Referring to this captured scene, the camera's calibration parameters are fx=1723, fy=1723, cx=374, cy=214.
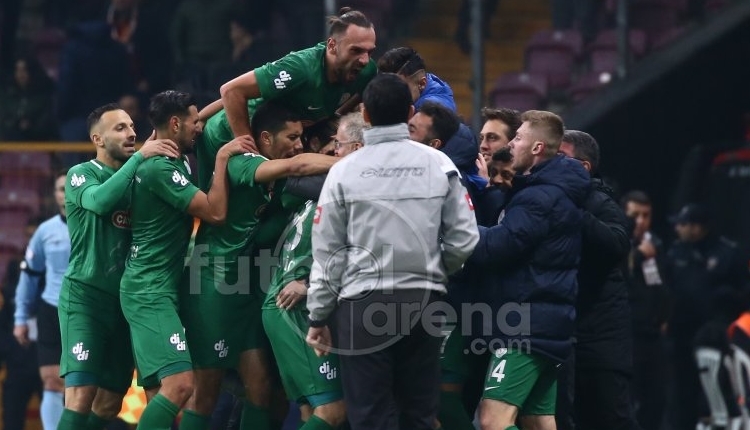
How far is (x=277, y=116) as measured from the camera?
29.4ft

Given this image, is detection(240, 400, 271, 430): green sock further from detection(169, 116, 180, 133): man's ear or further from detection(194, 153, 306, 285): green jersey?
detection(169, 116, 180, 133): man's ear

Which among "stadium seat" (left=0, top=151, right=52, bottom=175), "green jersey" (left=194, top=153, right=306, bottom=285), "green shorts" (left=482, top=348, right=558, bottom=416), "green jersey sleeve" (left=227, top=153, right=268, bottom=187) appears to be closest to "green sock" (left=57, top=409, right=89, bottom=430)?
"green jersey" (left=194, top=153, right=306, bottom=285)

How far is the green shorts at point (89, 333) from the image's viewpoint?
9328 millimetres

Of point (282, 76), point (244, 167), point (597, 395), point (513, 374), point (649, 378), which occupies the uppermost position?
point (282, 76)

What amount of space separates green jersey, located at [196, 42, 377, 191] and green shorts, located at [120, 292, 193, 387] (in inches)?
36.1

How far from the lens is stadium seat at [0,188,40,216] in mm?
14727

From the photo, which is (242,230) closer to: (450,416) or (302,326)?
(302,326)

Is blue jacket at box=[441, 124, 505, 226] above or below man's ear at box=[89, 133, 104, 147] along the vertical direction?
below

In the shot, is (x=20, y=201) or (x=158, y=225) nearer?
(x=158, y=225)

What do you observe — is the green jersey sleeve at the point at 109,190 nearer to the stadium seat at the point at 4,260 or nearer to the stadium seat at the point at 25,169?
the stadium seat at the point at 25,169

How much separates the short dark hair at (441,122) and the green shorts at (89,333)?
80.9 inches

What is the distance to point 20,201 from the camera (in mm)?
14828

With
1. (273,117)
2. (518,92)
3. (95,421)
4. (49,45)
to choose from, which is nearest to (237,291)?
(273,117)

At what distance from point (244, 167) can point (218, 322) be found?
87 cm
